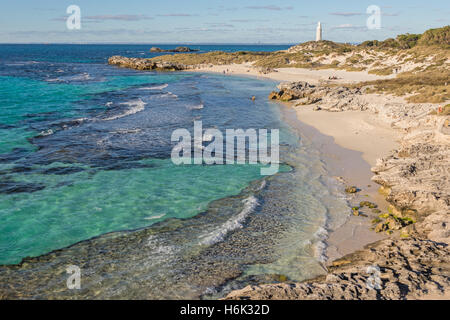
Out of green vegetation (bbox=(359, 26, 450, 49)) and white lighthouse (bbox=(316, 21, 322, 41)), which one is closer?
green vegetation (bbox=(359, 26, 450, 49))

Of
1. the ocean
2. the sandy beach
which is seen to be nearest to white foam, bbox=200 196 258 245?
the ocean

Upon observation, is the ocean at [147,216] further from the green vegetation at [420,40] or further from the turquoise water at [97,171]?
the green vegetation at [420,40]

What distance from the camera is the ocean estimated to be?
8.62 m

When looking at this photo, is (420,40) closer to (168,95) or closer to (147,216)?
(168,95)

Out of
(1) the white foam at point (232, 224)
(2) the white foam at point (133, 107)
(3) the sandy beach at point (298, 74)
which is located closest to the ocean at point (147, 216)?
(1) the white foam at point (232, 224)

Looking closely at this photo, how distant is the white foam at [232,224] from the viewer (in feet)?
34.3

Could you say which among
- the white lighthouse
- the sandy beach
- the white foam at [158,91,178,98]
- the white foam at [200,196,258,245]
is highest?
the white lighthouse

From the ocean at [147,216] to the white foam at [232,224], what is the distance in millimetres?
42

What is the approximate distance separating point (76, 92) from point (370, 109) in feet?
116

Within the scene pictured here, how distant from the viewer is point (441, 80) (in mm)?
32750

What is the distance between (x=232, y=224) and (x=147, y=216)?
3128 millimetres

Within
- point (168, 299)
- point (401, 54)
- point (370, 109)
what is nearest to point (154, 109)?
point (370, 109)

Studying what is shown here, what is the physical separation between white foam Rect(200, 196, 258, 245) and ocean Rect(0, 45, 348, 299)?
42 millimetres

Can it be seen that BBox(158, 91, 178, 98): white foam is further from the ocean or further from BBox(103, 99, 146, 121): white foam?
the ocean
